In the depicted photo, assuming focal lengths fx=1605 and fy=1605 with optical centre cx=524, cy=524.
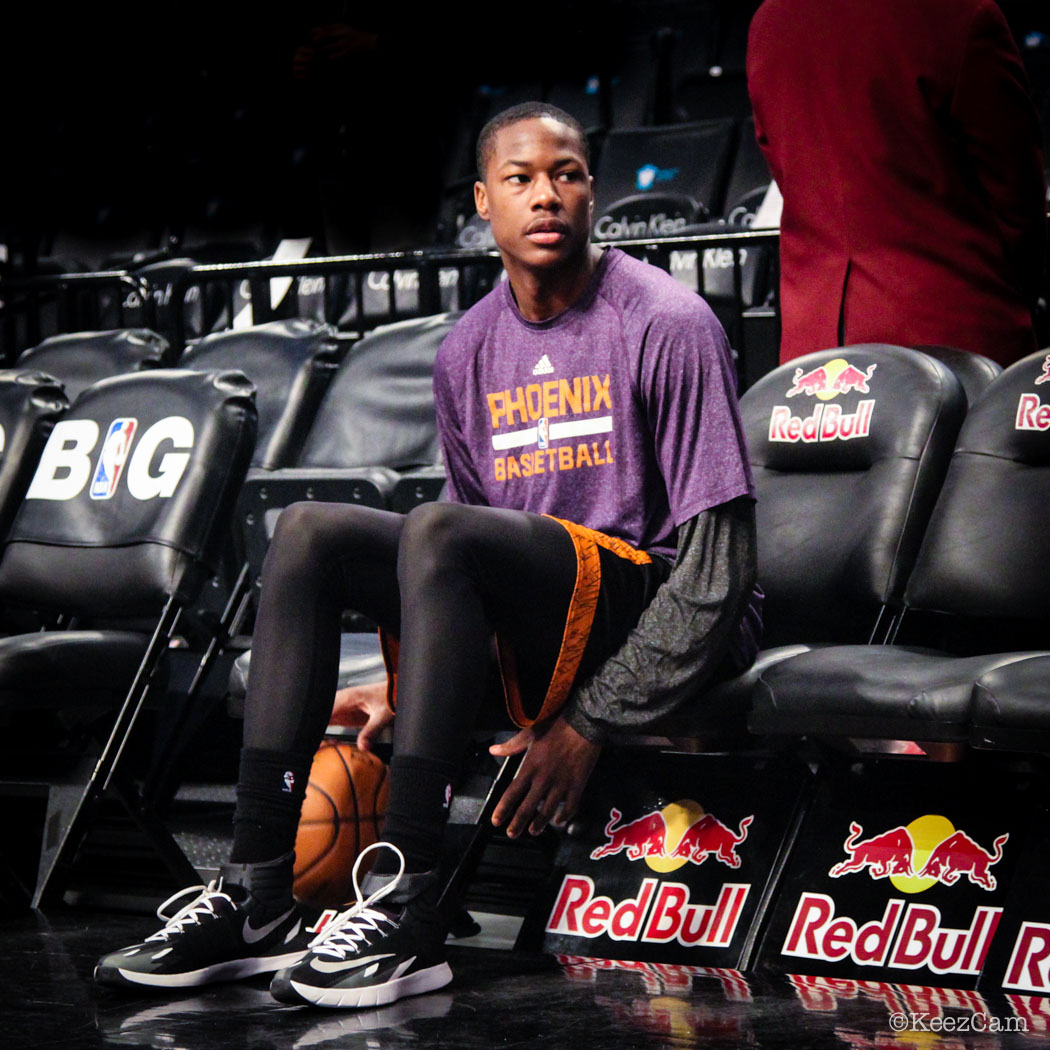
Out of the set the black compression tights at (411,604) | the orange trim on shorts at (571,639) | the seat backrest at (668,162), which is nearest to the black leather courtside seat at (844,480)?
Result: the orange trim on shorts at (571,639)

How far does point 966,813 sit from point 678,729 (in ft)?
1.48

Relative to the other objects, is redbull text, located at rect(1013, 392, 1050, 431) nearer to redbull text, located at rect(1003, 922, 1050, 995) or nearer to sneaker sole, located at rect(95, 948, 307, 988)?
redbull text, located at rect(1003, 922, 1050, 995)

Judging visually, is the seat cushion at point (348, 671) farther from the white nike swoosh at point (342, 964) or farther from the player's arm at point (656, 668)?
the white nike swoosh at point (342, 964)

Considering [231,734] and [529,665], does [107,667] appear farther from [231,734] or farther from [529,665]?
A: [529,665]

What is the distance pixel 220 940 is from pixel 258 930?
0.07 meters

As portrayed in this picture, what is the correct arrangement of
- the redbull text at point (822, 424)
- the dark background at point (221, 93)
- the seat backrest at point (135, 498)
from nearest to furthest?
the redbull text at point (822, 424) → the seat backrest at point (135, 498) → the dark background at point (221, 93)

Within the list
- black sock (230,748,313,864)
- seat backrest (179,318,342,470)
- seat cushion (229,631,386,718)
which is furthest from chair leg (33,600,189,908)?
seat backrest (179,318,342,470)

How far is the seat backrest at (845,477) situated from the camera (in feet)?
9.34

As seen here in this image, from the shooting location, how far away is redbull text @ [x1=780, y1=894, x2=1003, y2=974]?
7.58 ft

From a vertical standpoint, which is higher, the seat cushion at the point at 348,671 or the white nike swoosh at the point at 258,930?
the seat cushion at the point at 348,671

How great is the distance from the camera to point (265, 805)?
241cm

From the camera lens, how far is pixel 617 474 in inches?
104

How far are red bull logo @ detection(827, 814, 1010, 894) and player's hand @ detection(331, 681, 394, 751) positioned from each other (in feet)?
2.63

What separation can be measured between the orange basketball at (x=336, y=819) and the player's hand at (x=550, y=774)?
0.37m
